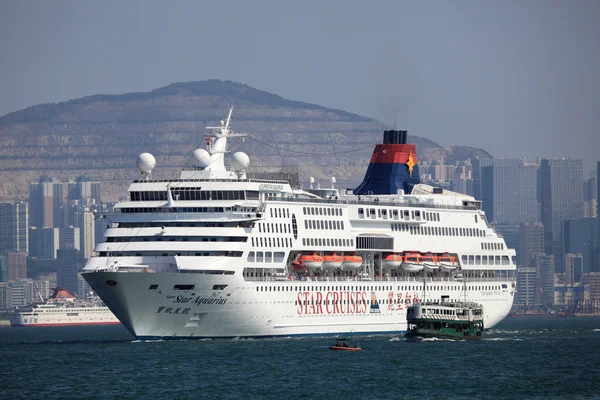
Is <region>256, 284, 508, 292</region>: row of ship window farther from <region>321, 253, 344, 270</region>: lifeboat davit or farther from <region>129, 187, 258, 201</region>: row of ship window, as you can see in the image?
<region>129, 187, 258, 201</region>: row of ship window

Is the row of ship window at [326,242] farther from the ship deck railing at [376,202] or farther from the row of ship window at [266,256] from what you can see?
the row of ship window at [266,256]

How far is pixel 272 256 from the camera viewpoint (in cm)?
8206

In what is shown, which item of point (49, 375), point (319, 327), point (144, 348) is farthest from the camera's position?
point (319, 327)

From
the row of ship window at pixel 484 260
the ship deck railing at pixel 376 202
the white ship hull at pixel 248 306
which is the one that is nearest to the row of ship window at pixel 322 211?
the ship deck railing at pixel 376 202

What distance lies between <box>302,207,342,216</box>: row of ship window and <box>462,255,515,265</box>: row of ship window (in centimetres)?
1380

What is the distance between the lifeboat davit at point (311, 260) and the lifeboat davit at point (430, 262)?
36.6 feet

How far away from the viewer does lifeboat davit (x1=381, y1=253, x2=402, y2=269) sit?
9238 cm

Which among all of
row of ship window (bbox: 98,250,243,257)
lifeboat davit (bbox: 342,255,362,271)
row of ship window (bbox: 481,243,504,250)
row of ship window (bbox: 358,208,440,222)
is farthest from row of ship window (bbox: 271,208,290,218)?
row of ship window (bbox: 481,243,504,250)

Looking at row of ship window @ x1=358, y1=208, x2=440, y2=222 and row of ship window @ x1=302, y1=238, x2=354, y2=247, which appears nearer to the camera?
row of ship window @ x1=302, y1=238, x2=354, y2=247

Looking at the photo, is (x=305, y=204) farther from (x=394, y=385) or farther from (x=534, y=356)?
(x=394, y=385)

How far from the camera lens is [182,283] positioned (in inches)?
3009

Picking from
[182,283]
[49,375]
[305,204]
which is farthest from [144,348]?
[305,204]

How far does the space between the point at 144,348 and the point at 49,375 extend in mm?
9613

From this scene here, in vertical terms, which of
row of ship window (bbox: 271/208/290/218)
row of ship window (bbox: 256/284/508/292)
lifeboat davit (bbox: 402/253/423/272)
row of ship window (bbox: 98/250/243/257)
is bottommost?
row of ship window (bbox: 256/284/508/292)
